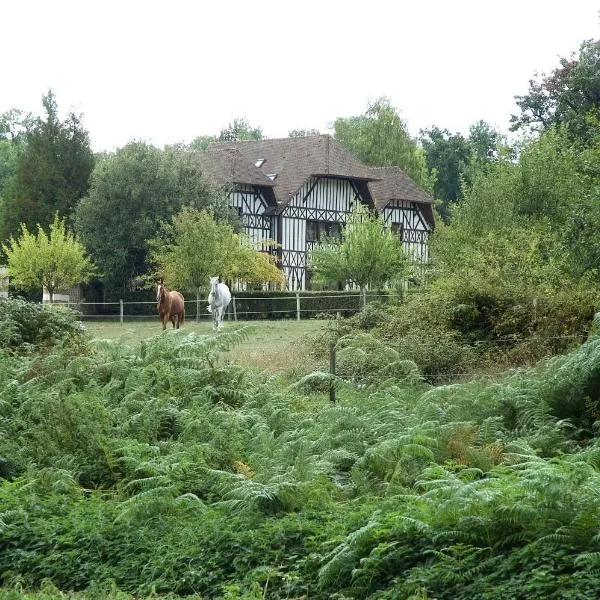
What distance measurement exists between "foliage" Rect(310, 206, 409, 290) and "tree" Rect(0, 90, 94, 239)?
1777 centimetres

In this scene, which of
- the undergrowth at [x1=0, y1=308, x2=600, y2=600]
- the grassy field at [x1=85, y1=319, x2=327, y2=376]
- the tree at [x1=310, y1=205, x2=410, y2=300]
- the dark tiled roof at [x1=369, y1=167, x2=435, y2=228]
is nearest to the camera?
the undergrowth at [x1=0, y1=308, x2=600, y2=600]

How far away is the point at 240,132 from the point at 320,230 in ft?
203

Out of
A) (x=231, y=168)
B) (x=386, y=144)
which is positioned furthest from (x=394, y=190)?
(x=386, y=144)

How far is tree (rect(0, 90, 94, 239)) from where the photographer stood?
65188 mm

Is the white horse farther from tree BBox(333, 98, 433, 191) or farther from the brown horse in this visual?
tree BBox(333, 98, 433, 191)

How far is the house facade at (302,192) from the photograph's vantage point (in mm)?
65625

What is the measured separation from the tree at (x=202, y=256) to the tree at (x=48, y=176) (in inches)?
491

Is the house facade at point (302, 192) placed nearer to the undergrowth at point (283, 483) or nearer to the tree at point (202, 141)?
the undergrowth at point (283, 483)

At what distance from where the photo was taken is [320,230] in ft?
222

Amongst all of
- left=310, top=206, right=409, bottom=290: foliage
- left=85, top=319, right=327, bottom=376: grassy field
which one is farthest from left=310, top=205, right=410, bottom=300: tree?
left=85, top=319, right=327, bottom=376: grassy field

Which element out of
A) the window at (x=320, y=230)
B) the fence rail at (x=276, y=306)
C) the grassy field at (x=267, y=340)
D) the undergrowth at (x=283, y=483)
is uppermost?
the window at (x=320, y=230)

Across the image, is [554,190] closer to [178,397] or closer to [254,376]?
[254,376]

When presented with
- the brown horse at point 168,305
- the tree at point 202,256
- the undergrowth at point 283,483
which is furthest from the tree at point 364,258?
the undergrowth at point 283,483

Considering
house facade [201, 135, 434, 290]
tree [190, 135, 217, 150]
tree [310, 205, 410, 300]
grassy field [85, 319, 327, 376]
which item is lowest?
grassy field [85, 319, 327, 376]
